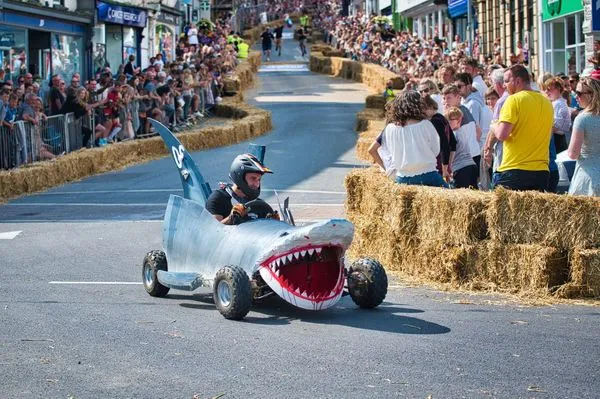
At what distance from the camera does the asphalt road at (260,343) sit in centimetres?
720

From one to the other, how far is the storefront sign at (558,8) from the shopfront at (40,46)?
1400 cm

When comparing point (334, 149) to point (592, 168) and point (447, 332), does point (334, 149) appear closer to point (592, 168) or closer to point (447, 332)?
point (592, 168)

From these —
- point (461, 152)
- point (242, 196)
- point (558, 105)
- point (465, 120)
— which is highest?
point (558, 105)

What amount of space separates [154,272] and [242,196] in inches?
45.4

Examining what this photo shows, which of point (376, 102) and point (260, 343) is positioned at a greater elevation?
point (376, 102)

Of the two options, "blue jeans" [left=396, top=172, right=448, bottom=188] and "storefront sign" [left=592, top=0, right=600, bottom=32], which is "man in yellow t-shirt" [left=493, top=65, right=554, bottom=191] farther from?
"storefront sign" [left=592, top=0, right=600, bottom=32]

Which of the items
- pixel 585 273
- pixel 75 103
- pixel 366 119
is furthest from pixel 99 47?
pixel 585 273

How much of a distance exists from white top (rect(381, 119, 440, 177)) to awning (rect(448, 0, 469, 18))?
128 ft

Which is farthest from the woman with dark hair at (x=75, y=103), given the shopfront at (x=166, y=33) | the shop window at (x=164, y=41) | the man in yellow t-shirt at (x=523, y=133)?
the shop window at (x=164, y=41)

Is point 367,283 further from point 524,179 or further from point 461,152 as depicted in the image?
point 461,152

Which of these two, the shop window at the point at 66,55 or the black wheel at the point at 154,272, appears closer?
the black wheel at the point at 154,272

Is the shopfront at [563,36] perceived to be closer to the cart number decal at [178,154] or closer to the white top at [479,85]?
the white top at [479,85]

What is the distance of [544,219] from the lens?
1064 centimetres

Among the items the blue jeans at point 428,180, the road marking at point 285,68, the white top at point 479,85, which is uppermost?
the road marking at point 285,68
